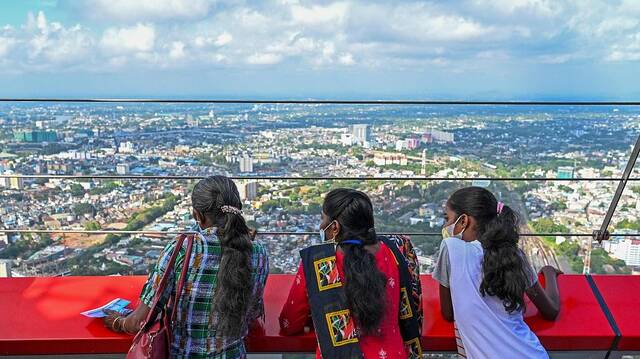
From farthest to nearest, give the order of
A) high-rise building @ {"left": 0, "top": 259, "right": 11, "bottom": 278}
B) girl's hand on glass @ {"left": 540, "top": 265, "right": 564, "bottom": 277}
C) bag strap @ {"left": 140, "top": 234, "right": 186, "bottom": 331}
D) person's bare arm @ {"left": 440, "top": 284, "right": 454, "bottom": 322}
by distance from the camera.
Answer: high-rise building @ {"left": 0, "top": 259, "right": 11, "bottom": 278}
girl's hand on glass @ {"left": 540, "top": 265, "right": 564, "bottom": 277}
person's bare arm @ {"left": 440, "top": 284, "right": 454, "bottom": 322}
bag strap @ {"left": 140, "top": 234, "right": 186, "bottom": 331}

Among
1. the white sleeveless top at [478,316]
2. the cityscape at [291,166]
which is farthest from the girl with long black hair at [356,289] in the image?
the cityscape at [291,166]

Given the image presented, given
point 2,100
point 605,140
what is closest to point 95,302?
point 2,100

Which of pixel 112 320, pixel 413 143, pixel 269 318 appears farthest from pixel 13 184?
pixel 413 143

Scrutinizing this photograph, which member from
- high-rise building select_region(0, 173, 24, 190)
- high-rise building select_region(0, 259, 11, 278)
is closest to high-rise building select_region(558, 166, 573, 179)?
high-rise building select_region(0, 259, 11, 278)

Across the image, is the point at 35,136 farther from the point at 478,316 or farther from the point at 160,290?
the point at 478,316

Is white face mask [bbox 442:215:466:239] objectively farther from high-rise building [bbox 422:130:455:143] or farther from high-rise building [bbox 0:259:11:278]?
high-rise building [bbox 0:259:11:278]

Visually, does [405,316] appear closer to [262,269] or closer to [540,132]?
[262,269]
